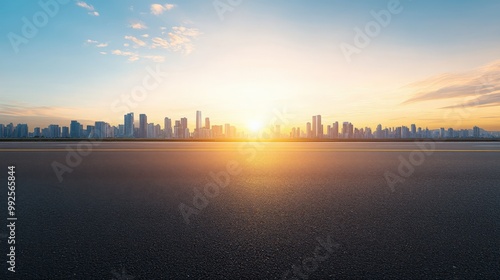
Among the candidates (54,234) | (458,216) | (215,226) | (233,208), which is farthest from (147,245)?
(458,216)

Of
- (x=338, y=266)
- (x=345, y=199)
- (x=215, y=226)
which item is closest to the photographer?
(x=338, y=266)

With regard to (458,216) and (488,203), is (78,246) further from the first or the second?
(488,203)

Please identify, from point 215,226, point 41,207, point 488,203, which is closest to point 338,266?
point 215,226

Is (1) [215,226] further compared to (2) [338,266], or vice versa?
(1) [215,226]

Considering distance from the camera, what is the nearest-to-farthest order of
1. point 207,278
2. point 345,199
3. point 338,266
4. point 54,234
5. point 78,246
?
point 207,278
point 338,266
point 78,246
point 54,234
point 345,199

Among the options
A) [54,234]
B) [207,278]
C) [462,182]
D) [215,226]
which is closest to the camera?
[207,278]

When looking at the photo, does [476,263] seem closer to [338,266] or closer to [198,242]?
[338,266]

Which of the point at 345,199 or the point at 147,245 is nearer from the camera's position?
the point at 147,245

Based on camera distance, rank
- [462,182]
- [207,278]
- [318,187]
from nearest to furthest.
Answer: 1. [207,278]
2. [318,187]
3. [462,182]
